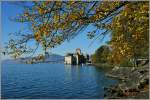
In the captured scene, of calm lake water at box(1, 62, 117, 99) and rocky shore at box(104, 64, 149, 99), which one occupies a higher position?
rocky shore at box(104, 64, 149, 99)

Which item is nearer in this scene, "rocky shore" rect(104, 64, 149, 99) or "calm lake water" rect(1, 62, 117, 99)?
"rocky shore" rect(104, 64, 149, 99)

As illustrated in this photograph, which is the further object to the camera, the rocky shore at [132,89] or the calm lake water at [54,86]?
the calm lake water at [54,86]

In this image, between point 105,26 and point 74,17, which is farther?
point 105,26

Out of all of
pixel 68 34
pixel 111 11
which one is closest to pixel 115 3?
pixel 111 11

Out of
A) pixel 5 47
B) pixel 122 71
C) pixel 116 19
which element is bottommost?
pixel 122 71

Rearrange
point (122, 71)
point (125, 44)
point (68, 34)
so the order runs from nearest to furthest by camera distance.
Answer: point (68, 34)
point (125, 44)
point (122, 71)

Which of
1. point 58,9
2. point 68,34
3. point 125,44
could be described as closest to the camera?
point 58,9

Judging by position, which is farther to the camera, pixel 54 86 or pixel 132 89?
pixel 54 86

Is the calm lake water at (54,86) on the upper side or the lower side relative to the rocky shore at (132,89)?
lower

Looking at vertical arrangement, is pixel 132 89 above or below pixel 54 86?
above

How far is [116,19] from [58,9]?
92.6 inches

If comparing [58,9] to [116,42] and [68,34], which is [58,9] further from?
[116,42]

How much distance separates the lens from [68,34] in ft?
43.7

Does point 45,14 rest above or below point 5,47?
above
